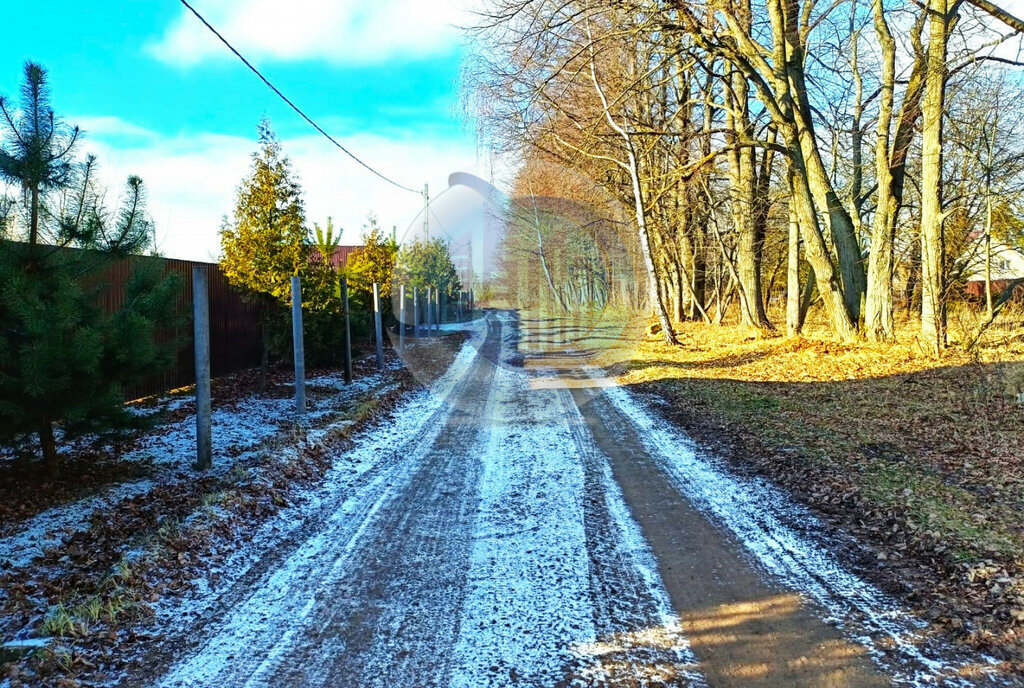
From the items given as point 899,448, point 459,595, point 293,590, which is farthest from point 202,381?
point 899,448

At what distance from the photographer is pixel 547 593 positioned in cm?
380

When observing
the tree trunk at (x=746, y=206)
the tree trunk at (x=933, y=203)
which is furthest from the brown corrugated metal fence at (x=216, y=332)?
the tree trunk at (x=746, y=206)

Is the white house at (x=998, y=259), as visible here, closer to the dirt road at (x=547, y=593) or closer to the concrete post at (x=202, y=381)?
the dirt road at (x=547, y=593)

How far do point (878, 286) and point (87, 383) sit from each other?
13.3 meters

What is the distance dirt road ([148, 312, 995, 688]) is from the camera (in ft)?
9.96

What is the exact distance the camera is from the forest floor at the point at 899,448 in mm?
3838

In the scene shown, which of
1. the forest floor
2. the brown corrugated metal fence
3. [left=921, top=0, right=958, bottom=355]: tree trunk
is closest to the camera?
the forest floor

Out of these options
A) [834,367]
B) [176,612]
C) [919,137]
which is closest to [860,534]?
[176,612]

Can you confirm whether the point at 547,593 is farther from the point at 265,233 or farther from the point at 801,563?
the point at 265,233

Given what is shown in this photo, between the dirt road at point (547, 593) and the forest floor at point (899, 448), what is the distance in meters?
0.37

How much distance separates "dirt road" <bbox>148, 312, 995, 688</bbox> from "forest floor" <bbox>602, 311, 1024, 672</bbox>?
1.20 feet

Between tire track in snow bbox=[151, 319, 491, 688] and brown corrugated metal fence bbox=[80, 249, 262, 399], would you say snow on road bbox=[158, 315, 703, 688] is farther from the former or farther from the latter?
brown corrugated metal fence bbox=[80, 249, 262, 399]

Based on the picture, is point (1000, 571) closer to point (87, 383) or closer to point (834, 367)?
point (87, 383)

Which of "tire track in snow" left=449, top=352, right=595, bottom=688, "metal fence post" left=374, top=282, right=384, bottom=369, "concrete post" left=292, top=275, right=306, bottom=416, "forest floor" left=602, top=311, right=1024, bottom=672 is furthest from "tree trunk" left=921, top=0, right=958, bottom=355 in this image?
"metal fence post" left=374, top=282, right=384, bottom=369
